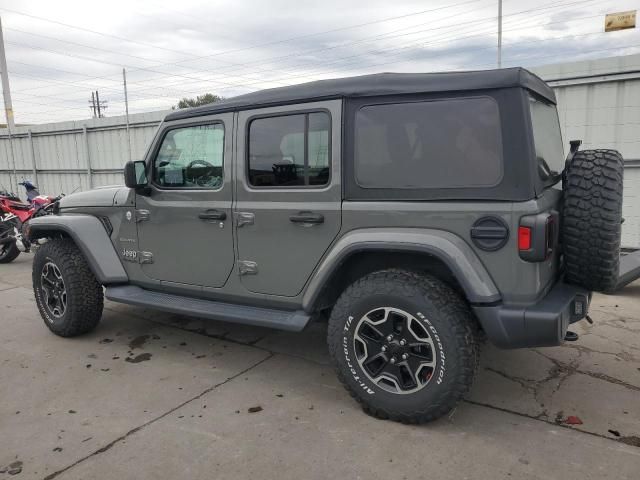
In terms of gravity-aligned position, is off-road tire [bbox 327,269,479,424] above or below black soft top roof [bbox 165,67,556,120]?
below

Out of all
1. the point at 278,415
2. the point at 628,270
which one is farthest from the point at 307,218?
the point at 628,270

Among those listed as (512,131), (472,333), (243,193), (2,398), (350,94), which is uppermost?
(350,94)

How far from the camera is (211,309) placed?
3.52 meters

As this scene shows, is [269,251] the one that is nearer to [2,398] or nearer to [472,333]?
[472,333]

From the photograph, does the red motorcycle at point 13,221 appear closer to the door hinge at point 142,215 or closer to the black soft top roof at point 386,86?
the door hinge at point 142,215

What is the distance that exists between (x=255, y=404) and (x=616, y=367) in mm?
2557

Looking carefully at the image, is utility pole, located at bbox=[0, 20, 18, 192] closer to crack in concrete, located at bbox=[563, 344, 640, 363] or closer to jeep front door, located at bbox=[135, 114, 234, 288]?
jeep front door, located at bbox=[135, 114, 234, 288]

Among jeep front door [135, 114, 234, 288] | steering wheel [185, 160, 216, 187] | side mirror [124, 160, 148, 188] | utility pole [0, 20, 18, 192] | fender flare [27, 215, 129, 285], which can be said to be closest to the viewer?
jeep front door [135, 114, 234, 288]

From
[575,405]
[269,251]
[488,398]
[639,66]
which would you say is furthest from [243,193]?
[639,66]

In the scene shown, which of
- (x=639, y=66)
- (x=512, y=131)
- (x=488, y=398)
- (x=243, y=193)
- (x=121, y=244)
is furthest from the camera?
(x=639, y=66)

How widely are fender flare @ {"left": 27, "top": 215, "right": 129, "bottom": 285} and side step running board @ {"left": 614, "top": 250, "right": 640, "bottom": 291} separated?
3647 mm

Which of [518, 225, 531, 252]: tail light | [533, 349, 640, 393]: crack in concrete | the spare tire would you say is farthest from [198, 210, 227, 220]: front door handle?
[533, 349, 640, 393]: crack in concrete

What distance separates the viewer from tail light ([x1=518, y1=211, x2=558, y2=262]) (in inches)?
93.9

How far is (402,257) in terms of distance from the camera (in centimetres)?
292
